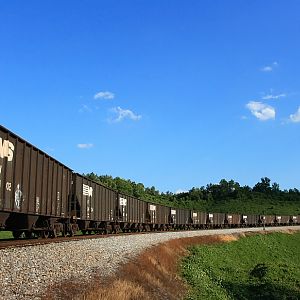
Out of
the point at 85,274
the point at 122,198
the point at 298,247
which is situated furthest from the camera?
the point at 298,247

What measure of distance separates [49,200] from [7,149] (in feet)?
20.1

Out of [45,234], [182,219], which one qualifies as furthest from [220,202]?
[45,234]

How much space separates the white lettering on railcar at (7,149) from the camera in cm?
1609

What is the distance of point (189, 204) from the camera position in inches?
6240

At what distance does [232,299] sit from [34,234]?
34.6 ft

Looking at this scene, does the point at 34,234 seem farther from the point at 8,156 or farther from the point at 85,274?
the point at 85,274

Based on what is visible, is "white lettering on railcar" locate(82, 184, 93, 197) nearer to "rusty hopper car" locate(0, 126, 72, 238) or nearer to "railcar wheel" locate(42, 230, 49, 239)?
"rusty hopper car" locate(0, 126, 72, 238)

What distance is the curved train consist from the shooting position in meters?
16.9

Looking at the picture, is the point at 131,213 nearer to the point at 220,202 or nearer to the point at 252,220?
the point at 252,220

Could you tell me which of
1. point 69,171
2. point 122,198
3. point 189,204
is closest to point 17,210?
point 69,171

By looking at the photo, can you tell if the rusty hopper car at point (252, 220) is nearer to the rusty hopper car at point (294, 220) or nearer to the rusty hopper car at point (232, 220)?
the rusty hopper car at point (232, 220)

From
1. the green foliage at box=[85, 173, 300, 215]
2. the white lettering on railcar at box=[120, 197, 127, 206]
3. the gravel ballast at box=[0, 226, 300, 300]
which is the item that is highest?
the green foliage at box=[85, 173, 300, 215]

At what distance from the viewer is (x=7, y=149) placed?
16531 mm

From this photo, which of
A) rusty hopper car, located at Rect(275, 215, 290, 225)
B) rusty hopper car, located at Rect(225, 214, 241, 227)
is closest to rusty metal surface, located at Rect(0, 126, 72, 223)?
rusty hopper car, located at Rect(225, 214, 241, 227)
